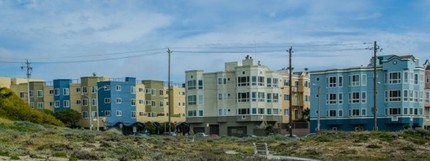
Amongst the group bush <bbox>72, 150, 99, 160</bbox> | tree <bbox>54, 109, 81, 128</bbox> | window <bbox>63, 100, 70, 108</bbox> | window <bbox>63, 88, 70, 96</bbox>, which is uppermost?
window <bbox>63, 88, 70, 96</bbox>

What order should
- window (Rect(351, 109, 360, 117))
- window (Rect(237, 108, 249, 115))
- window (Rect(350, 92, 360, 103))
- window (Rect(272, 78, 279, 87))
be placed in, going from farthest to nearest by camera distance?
1. window (Rect(272, 78, 279, 87))
2. window (Rect(237, 108, 249, 115))
3. window (Rect(350, 92, 360, 103))
4. window (Rect(351, 109, 360, 117))

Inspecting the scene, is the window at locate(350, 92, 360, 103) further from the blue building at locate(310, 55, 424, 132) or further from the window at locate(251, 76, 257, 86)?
the window at locate(251, 76, 257, 86)

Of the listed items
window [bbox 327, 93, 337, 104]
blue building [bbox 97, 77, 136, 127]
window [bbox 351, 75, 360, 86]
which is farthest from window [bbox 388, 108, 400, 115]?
blue building [bbox 97, 77, 136, 127]

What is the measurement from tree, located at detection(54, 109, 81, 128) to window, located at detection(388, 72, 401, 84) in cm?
5278

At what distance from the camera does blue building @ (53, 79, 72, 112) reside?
11781 centimetres

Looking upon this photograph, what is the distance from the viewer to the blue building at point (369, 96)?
87.5 metres

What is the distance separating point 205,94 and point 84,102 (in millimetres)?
26185

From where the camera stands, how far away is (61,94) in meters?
118

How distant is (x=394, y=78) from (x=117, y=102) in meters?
50.1

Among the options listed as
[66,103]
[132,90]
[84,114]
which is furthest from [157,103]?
[66,103]

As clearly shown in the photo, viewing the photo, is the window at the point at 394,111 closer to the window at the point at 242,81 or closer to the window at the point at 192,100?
the window at the point at 242,81

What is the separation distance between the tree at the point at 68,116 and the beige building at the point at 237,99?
20.2 meters

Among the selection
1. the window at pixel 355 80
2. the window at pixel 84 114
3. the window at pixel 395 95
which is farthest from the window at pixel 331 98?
the window at pixel 84 114

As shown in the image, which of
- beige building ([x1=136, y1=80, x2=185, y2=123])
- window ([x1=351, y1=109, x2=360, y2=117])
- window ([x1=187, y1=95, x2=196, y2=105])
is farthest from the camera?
beige building ([x1=136, y1=80, x2=185, y2=123])
